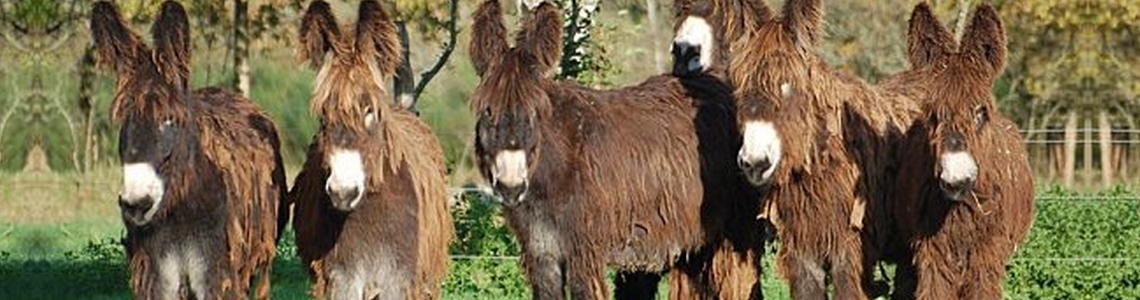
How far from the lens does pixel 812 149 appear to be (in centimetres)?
1085

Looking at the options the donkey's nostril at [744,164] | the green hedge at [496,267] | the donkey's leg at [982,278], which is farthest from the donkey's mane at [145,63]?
the green hedge at [496,267]

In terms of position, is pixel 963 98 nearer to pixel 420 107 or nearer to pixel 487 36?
pixel 487 36

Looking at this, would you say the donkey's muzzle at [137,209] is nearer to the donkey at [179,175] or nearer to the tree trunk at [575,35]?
the donkey at [179,175]

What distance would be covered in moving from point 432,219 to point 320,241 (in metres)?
0.62

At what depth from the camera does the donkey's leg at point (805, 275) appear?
1106 centimetres

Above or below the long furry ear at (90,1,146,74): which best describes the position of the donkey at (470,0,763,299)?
below

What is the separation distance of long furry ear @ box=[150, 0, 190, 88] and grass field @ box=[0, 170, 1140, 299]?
19.3 feet

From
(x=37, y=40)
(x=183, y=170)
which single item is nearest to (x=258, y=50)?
(x=37, y=40)

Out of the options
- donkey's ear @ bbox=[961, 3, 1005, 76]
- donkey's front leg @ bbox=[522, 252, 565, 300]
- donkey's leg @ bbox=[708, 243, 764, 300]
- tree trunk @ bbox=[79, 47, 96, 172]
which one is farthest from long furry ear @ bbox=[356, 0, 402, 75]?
tree trunk @ bbox=[79, 47, 96, 172]

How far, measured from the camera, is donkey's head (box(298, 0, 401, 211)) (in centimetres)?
955

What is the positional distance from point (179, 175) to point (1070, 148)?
43.0 ft

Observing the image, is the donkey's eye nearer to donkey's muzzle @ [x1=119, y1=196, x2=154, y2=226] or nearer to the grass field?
donkey's muzzle @ [x1=119, y1=196, x2=154, y2=226]

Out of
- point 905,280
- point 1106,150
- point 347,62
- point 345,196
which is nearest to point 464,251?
point 905,280

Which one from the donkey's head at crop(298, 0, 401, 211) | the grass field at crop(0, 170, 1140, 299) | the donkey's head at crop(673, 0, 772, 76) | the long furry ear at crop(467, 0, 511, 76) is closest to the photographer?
the donkey's head at crop(298, 0, 401, 211)
